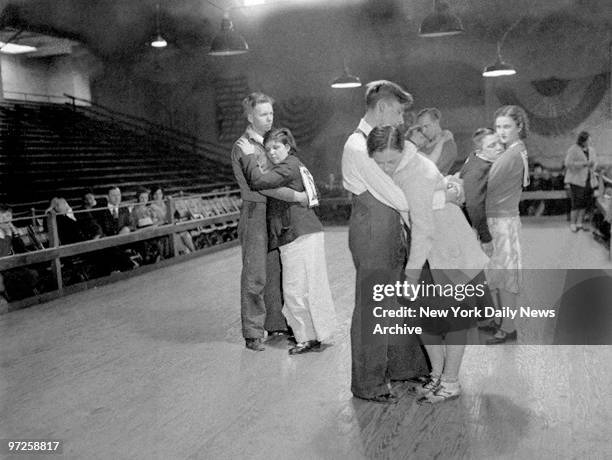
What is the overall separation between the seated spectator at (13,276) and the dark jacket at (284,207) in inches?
106

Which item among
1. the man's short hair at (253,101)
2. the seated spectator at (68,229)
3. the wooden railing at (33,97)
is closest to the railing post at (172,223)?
the seated spectator at (68,229)

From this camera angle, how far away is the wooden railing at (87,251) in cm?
501

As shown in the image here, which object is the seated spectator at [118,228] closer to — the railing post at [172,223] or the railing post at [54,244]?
the railing post at [172,223]

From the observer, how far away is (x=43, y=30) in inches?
517

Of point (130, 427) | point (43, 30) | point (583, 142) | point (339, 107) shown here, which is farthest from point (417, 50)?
point (130, 427)

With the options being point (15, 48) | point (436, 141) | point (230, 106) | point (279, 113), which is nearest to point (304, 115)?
point (279, 113)

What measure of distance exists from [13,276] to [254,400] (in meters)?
3.12

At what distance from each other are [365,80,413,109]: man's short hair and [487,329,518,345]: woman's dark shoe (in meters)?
1.56

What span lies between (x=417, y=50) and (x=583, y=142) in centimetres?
521

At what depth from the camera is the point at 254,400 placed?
2674 mm

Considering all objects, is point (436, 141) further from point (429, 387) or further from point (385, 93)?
point (429, 387)

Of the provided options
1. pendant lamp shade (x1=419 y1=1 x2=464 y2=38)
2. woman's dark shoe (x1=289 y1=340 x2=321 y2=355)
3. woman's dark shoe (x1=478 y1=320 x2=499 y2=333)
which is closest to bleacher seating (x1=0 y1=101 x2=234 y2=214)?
pendant lamp shade (x1=419 y1=1 x2=464 y2=38)

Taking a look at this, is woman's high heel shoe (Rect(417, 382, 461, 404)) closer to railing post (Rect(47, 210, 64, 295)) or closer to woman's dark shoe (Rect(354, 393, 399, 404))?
woman's dark shoe (Rect(354, 393, 399, 404))

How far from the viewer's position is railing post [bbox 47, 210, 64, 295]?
534 cm
